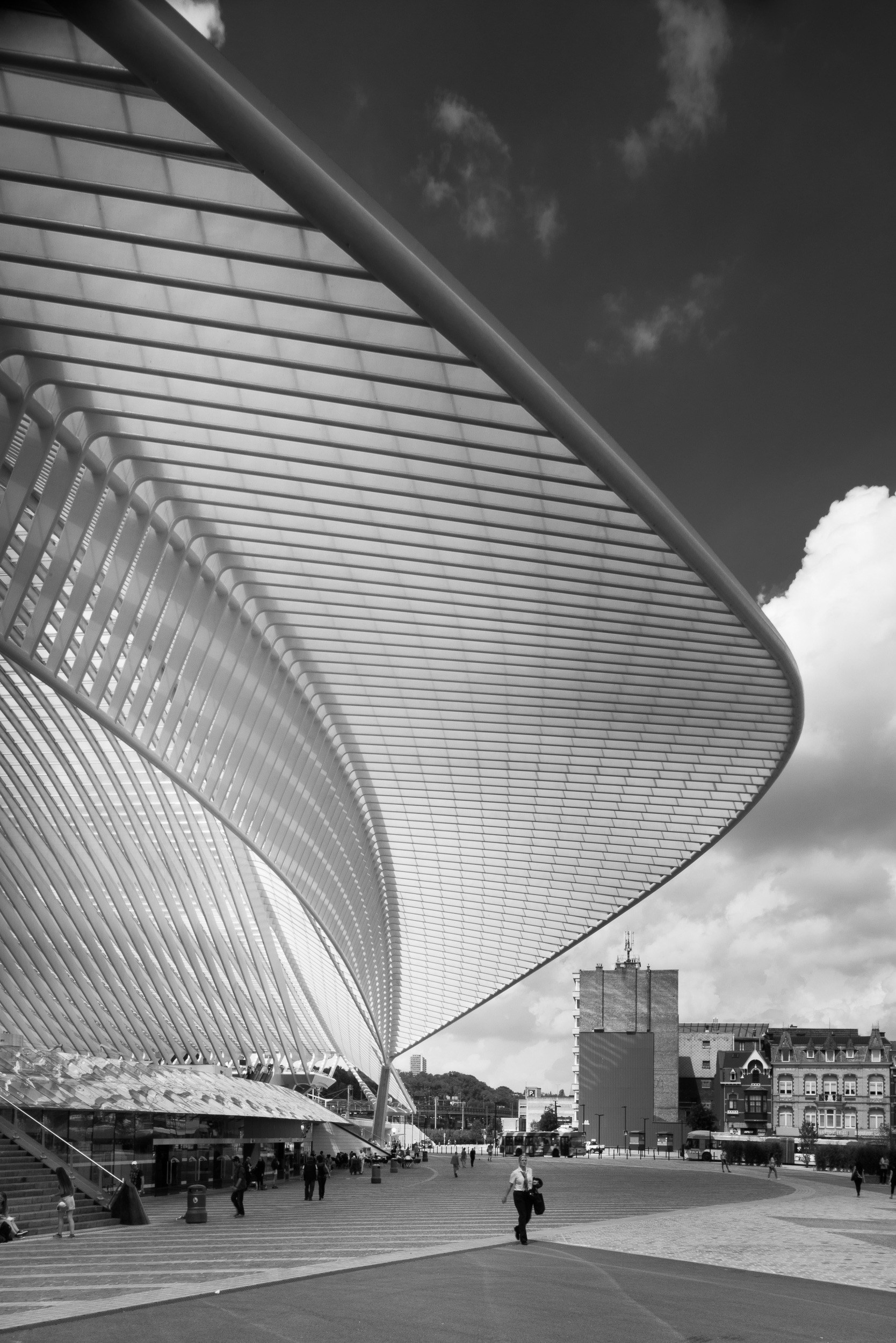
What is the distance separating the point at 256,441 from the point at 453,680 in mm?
12711

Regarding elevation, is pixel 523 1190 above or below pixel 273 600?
below

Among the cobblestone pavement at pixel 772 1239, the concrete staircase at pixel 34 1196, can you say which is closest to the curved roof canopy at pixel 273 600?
the concrete staircase at pixel 34 1196

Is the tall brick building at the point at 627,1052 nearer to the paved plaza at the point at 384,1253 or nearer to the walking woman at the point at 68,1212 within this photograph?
the paved plaza at the point at 384,1253

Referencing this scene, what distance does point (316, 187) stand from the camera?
10836mm

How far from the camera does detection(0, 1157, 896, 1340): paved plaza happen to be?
41.5 ft

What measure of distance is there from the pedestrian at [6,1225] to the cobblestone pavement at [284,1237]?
31 cm

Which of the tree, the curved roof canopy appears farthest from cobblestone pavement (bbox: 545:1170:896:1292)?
the tree

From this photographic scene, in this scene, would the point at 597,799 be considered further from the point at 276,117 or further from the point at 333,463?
the point at 276,117

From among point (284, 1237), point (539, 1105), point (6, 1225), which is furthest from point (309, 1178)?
point (539, 1105)

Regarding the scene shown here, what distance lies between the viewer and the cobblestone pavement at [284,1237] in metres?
13.9

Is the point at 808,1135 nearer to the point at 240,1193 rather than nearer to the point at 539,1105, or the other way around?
the point at 539,1105

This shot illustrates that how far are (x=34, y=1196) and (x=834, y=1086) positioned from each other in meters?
98.7

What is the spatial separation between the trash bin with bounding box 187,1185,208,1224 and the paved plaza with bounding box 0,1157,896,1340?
1.01 ft

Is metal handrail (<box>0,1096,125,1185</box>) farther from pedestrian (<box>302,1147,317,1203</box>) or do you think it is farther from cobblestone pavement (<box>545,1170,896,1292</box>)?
cobblestone pavement (<box>545,1170,896,1292</box>)
